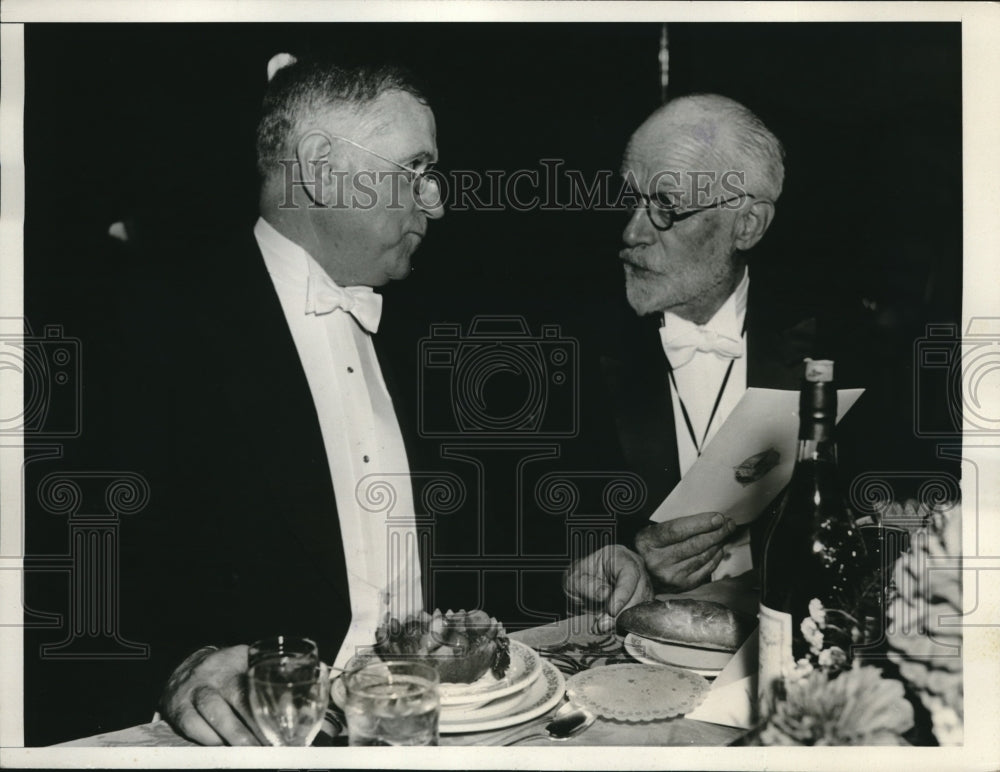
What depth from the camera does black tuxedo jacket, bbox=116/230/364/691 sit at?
1438 mm

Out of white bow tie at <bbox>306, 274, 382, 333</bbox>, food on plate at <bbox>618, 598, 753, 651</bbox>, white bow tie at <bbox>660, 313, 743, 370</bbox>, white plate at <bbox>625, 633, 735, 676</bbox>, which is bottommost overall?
white plate at <bbox>625, 633, 735, 676</bbox>

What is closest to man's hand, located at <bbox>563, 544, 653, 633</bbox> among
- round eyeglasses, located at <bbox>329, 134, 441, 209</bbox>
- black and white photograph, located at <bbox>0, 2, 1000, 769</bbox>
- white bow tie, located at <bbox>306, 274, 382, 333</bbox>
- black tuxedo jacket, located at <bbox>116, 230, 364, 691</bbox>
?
black and white photograph, located at <bbox>0, 2, 1000, 769</bbox>

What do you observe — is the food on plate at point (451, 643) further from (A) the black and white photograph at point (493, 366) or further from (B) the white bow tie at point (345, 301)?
(B) the white bow tie at point (345, 301)

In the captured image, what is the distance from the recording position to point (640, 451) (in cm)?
148

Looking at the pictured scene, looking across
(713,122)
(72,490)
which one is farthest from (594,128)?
(72,490)

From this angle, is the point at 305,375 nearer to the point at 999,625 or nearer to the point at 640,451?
the point at 640,451

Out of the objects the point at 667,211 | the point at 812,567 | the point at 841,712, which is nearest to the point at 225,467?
the point at 667,211

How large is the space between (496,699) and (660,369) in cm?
54

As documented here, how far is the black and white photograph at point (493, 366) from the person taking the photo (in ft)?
4.70

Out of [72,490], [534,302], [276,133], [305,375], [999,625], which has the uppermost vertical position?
[276,133]

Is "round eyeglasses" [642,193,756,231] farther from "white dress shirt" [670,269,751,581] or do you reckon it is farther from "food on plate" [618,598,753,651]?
"food on plate" [618,598,753,651]

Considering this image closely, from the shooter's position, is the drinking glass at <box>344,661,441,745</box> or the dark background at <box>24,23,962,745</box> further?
the dark background at <box>24,23,962,745</box>

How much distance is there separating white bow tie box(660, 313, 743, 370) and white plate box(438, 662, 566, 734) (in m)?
0.52

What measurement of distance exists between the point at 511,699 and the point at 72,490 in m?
0.73
